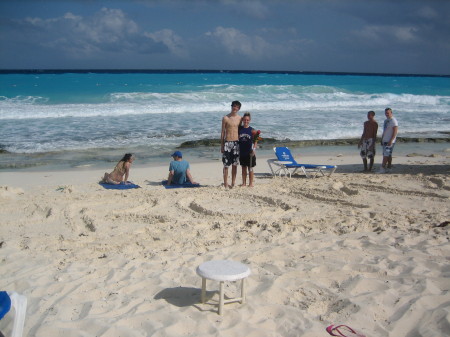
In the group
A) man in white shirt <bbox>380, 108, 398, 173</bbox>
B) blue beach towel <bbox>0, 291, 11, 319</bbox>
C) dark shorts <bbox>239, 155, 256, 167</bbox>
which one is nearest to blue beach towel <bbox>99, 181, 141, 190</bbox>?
dark shorts <bbox>239, 155, 256, 167</bbox>

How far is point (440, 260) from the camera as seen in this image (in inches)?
191

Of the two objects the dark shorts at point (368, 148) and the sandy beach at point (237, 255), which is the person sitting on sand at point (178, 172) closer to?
the sandy beach at point (237, 255)

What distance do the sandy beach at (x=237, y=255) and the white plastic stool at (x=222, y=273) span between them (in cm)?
10

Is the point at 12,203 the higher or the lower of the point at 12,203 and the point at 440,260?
the lower

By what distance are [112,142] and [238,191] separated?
8.18 m

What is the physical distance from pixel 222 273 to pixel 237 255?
1455 mm

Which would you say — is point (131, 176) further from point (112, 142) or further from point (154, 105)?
point (154, 105)

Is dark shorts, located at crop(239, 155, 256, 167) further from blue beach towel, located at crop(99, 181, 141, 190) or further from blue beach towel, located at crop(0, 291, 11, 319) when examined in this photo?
blue beach towel, located at crop(0, 291, 11, 319)

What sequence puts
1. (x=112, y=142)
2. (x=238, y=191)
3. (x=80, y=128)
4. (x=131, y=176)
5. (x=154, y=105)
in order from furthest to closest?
(x=154, y=105), (x=80, y=128), (x=112, y=142), (x=131, y=176), (x=238, y=191)

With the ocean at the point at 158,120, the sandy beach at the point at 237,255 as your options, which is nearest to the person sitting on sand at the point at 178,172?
the sandy beach at the point at 237,255

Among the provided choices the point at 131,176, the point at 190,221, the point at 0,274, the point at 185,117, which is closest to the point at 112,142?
the point at 131,176

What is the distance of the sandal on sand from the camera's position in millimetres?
3608

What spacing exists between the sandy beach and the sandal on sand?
61mm

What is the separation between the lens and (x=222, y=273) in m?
3.81
